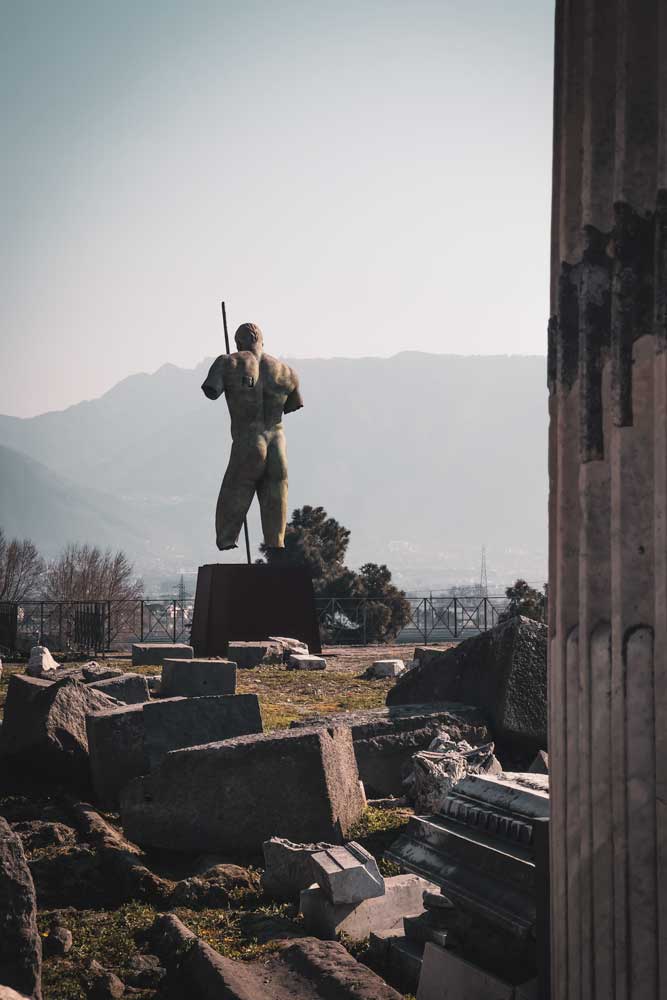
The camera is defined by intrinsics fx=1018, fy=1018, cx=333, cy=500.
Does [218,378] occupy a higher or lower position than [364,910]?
higher

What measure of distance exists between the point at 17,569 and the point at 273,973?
3632 cm

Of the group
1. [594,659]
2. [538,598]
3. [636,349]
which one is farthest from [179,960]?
[538,598]

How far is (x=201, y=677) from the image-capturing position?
341 inches

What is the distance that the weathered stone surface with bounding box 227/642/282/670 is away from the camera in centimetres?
1202

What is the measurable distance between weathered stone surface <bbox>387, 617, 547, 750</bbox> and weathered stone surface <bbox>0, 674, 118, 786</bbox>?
2594 millimetres

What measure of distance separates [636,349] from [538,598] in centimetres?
2158

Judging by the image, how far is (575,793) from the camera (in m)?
1.99

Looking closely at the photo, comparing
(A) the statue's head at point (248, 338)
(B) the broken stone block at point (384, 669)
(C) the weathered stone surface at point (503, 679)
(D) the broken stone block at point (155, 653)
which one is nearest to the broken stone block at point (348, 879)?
(C) the weathered stone surface at point (503, 679)

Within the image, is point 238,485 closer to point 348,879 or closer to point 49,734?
point 49,734

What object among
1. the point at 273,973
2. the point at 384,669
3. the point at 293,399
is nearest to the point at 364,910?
the point at 273,973

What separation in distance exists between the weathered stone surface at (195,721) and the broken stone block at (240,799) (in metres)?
0.76

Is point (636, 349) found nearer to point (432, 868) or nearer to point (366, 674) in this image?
point (432, 868)

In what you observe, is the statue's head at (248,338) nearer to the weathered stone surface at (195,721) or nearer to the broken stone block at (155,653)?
the broken stone block at (155,653)

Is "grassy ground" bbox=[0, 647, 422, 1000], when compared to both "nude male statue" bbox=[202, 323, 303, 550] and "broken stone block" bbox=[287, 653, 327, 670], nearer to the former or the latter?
"broken stone block" bbox=[287, 653, 327, 670]
